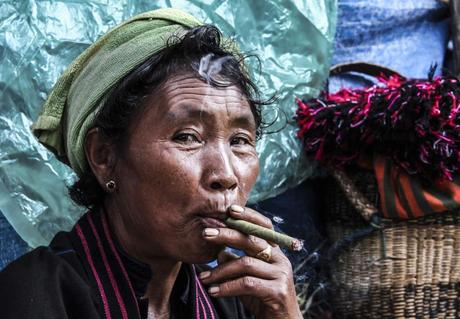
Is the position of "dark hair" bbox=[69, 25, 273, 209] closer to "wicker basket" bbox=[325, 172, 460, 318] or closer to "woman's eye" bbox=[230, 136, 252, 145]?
"woman's eye" bbox=[230, 136, 252, 145]

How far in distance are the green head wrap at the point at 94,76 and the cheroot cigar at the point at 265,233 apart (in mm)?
467

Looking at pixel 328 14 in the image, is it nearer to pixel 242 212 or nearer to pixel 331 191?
pixel 331 191

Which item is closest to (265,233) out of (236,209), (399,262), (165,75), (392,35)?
(236,209)

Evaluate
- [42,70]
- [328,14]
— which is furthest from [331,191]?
[42,70]

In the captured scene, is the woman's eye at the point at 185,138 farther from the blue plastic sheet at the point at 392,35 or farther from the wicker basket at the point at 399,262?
the blue plastic sheet at the point at 392,35

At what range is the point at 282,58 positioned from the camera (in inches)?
145

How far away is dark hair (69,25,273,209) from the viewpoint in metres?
2.19

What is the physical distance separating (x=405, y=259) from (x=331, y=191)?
18.7 inches

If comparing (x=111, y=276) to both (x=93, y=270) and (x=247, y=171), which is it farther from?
(x=247, y=171)

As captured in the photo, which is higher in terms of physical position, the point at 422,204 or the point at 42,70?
the point at 42,70

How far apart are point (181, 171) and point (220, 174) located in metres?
0.10

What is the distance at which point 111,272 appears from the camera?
2176mm

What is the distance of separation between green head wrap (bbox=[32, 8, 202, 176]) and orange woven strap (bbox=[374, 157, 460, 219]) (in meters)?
1.42

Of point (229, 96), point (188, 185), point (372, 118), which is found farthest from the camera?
point (372, 118)
